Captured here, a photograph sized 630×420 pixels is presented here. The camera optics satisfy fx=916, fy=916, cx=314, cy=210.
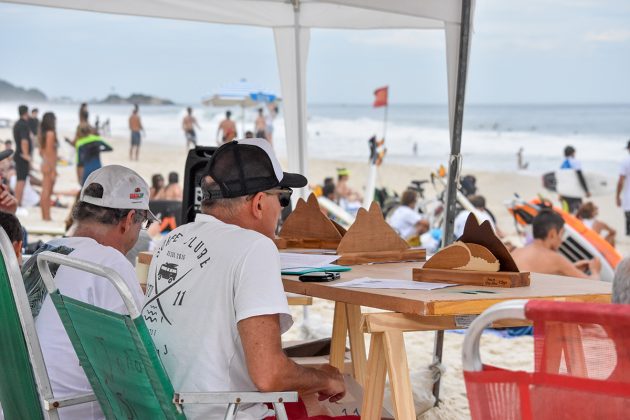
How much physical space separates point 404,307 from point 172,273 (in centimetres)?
50

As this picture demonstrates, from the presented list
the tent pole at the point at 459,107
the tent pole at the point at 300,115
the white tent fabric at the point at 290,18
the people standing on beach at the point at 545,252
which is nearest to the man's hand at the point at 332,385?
the tent pole at the point at 459,107

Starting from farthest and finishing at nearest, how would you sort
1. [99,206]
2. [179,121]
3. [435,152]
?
[179,121] → [435,152] → [99,206]

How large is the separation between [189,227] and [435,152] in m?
30.2

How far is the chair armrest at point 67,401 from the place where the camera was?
1.94 meters

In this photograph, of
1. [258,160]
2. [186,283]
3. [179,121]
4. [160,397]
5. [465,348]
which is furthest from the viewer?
[179,121]

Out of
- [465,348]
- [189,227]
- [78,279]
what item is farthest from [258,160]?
[465,348]

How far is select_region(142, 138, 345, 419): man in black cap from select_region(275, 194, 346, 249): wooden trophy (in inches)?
45.2

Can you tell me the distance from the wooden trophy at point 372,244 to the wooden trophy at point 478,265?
48cm

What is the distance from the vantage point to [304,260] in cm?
279

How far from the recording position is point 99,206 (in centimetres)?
243

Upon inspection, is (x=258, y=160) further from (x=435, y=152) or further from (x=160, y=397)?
(x=435, y=152)

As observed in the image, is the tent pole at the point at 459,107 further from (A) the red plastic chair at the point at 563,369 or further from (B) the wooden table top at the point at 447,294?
(A) the red plastic chair at the point at 563,369

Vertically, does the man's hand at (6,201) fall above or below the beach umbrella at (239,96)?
below

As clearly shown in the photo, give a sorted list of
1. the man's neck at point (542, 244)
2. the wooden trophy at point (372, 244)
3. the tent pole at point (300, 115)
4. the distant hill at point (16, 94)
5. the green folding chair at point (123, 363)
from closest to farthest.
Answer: the green folding chair at point (123, 363) → the wooden trophy at point (372, 244) → the tent pole at point (300, 115) → the man's neck at point (542, 244) → the distant hill at point (16, 94)
